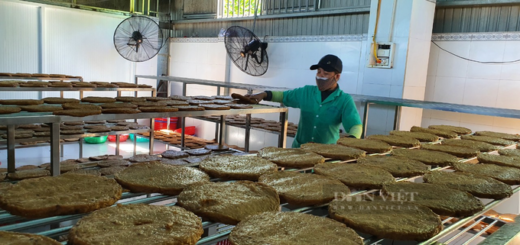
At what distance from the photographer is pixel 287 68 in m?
6.89

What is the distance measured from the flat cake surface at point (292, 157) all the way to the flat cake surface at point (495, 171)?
703 mm

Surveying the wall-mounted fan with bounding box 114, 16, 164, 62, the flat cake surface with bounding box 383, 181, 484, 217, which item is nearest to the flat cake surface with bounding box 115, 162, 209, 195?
the flat cake surface with bounding box 383, 181, 484, 217

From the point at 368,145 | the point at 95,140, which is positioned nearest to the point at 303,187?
the point at 368,145

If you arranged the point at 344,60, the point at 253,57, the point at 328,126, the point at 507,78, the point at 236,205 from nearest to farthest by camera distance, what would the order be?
the point at 236,205 < the point at 328,126 < the point at 507,78 < the point at 344,60 < the point at 253,57

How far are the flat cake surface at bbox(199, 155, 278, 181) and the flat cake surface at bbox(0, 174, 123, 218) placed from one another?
394 mm

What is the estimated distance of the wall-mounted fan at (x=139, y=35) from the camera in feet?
23.7

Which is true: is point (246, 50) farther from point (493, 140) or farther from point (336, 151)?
point (336, 151)

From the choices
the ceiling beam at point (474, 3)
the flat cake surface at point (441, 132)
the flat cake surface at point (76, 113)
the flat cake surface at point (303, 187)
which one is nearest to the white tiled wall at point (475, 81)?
the ceiling beam at point (474, 3)

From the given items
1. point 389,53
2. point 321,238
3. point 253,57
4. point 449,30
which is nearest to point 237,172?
point 321,238

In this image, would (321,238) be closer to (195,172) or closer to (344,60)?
(195,172)

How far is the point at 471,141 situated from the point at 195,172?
6.49ft

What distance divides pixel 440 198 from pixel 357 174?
0.33 meters

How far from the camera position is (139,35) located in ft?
23.7

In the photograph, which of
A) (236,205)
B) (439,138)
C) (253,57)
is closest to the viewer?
(236,205)
